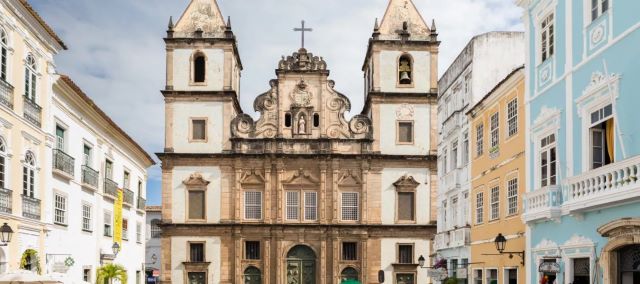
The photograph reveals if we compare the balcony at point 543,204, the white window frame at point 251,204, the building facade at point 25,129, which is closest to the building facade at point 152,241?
the white window frame at point 251,204

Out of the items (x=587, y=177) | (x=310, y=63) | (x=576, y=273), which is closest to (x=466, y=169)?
(x=576, y=273)

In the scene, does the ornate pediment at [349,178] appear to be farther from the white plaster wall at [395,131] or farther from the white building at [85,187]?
the white building at [85,187]

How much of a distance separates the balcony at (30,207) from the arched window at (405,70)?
24.1 m

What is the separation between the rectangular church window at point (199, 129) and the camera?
42.8 metres

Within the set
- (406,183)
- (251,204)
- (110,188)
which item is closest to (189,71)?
(251,204)

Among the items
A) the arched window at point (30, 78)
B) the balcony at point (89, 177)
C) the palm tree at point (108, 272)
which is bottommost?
the palm tree at point (108, 272)

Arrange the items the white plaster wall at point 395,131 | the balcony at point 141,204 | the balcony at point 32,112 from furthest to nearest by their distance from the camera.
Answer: the white plaster wall at point 395,131 < the balcony at point 141,204 < the balcony at point 32,112

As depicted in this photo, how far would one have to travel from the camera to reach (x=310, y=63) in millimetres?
43625

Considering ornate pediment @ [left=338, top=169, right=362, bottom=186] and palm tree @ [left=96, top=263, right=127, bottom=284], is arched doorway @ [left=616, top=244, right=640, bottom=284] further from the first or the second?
ornate pediment @ [left=338, top=169, right=362, bottom=186]

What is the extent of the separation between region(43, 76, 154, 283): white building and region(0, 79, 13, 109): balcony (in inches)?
152

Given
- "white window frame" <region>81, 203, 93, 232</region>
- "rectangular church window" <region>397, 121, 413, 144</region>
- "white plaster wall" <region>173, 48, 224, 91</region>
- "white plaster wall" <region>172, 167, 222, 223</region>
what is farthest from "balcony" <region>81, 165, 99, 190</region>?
"rectangular church window" <region>397, 121, 413, 144</region>

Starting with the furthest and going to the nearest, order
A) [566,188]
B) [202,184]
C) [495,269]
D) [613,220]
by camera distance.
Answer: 1. [202,184]
2. [495,269]
3. [566,188]
4. [613,220]

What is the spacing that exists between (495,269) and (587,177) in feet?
31.7

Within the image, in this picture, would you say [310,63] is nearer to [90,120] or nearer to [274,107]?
[274,107]
